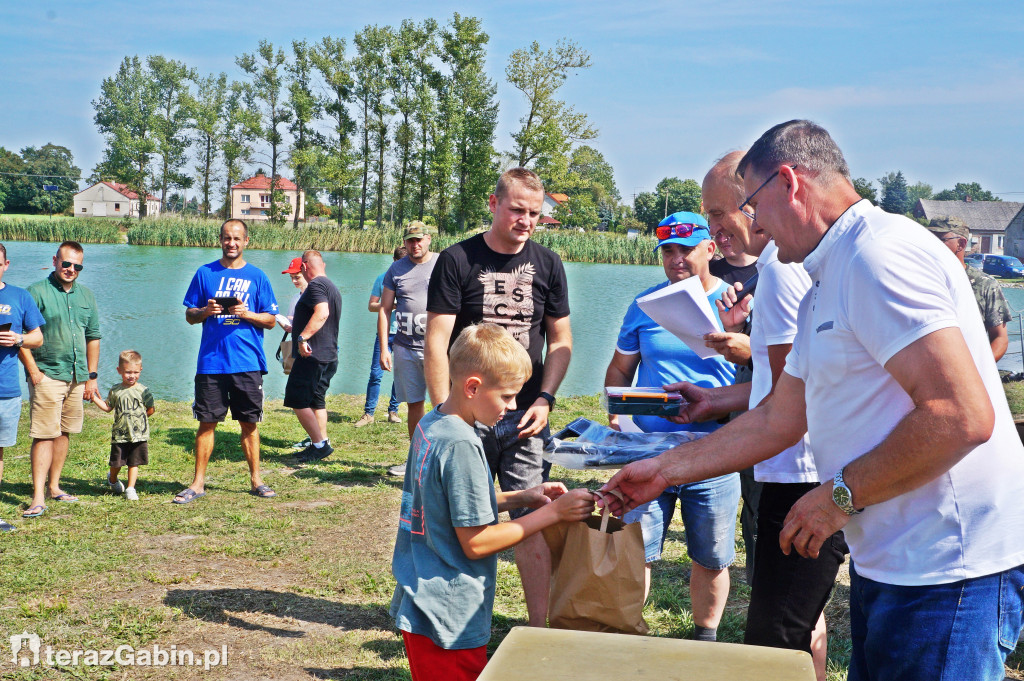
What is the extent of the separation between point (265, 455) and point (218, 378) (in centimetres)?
181

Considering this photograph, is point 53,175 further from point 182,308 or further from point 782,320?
point 782,320

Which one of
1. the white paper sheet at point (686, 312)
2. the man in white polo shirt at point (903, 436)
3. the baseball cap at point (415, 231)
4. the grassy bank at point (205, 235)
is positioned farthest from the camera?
the grassy bank at point (205, 235)

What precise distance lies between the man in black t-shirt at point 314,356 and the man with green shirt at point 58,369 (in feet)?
6.00

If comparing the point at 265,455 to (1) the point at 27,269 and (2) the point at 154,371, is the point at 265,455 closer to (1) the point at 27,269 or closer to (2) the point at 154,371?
(2) the point at 154,371

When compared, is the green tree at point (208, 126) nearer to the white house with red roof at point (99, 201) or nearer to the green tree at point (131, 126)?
the green tree at point (131, 126)

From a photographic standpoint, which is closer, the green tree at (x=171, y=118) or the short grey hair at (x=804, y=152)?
the short grey hair at (x=804, y=152)

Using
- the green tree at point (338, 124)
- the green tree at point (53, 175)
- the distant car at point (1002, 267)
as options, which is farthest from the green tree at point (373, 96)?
the green tree at point (53, 175)

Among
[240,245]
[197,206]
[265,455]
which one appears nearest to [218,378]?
[240,245]

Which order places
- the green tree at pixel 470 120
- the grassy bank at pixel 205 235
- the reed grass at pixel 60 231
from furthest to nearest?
the green tree at pixel 470 120 < the reed grass at pixel 60 231 < the grassy bank at pixel 205 235

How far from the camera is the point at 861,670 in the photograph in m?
2.30

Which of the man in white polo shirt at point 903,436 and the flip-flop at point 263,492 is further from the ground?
the man in white polo shirt at point 903,436

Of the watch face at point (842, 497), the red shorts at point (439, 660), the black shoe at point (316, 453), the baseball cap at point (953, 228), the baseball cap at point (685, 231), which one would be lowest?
the black shoe at point (316, 453)

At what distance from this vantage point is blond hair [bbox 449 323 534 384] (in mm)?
2736

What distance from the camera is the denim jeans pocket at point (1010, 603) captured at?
1.89 metres
